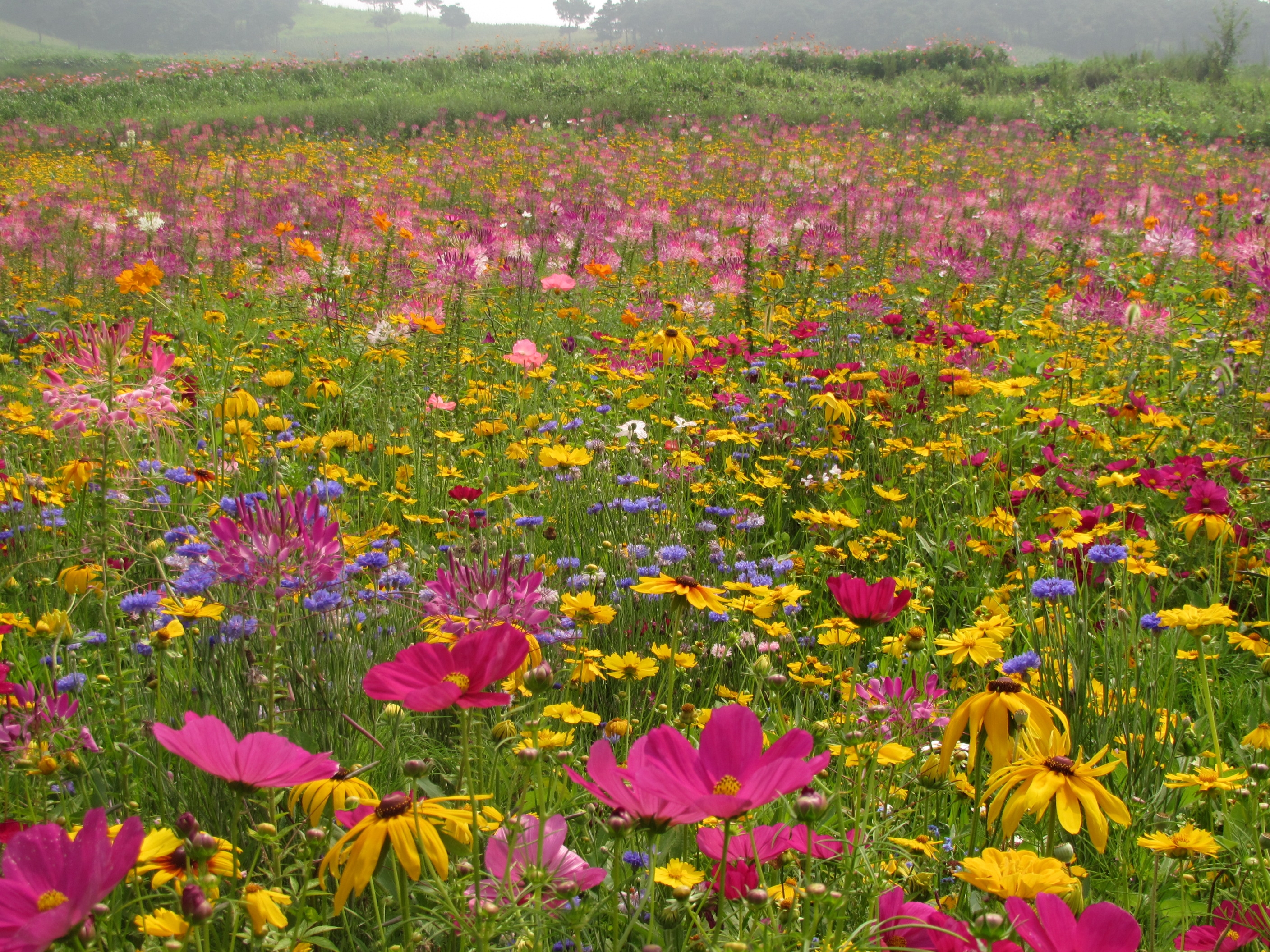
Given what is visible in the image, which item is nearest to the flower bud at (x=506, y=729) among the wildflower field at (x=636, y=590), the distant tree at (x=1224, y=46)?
the wildflower field at (x=636, y=590)

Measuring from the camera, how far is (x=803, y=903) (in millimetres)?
991

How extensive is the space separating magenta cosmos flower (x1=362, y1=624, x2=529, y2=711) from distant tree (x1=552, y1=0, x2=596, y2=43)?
115 meters

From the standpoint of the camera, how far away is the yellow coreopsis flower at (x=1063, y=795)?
89 cm

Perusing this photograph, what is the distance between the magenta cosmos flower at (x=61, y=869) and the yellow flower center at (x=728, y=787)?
41cm

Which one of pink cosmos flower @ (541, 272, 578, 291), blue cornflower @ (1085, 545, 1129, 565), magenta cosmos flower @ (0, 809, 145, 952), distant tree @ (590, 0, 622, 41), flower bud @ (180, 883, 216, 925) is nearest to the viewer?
magenta cosmos flower @ (0, 809, 145, 952)

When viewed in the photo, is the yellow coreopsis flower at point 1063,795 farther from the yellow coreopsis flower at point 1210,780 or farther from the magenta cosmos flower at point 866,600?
the yellow coreopsis flower at point 1210,780

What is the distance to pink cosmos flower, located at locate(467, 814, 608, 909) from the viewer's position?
834mm

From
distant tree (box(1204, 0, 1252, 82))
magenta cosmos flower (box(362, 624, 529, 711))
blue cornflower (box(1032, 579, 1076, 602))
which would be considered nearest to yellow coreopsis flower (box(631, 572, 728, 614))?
magenta cosmos flower (box(362, 624, 529, 711))

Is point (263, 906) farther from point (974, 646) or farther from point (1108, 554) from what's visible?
point (1108, 554)

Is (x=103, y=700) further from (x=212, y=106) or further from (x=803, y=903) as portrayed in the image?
(x=212, y=106)

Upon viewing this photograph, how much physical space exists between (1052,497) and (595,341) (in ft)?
9.20

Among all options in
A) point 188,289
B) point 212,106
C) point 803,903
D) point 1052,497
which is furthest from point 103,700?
point 212,106

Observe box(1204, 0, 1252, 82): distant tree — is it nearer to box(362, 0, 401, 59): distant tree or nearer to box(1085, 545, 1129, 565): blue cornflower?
box(1085, 545, 1129, 565): blue cornflower

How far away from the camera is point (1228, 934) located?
3.03 ft
